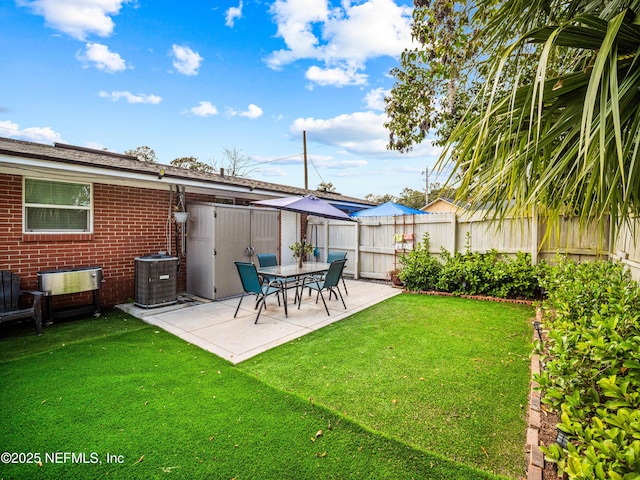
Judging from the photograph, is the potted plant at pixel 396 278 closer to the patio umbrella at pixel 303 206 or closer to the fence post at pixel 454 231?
the fence post at pixel 454 231

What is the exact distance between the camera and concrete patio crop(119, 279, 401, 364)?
4.43 meters

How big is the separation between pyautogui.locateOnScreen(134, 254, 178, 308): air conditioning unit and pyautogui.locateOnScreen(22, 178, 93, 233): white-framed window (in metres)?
1.33

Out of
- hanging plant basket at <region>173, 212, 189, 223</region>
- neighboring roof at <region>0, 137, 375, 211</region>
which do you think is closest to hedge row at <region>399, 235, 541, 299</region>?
neighboring roof at <region>0, 137, 375, 211</region>

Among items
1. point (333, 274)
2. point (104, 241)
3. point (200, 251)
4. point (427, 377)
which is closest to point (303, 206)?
point (333, 274)

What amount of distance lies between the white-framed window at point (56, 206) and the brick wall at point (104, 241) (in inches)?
4.6

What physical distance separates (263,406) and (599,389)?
2623 mm

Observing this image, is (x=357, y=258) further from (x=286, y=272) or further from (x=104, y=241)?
(x=104, y=241)

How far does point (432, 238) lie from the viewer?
8.67 metres

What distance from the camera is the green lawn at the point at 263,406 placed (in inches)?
85.8

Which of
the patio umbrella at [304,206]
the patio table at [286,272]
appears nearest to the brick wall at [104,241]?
the patio umbrella at [304,206]

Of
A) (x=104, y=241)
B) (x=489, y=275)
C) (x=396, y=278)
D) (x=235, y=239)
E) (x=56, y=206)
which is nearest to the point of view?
(x=56, y=206)

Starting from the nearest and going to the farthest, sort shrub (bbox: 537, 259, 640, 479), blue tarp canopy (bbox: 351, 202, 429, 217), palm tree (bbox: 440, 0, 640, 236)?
palm tree (bbox: 440, 0, 640, 236) < shrub (bbox: 537, 259, 640, 479) < blue tarp canopy (bbox: 351, 202, 429, 217)

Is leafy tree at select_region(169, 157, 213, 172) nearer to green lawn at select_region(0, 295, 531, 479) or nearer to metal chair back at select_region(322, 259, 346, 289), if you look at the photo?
metal chair back at select_region(322, 259, 346, 289)

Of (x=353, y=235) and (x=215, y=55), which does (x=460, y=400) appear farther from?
(x=215, y=55)
